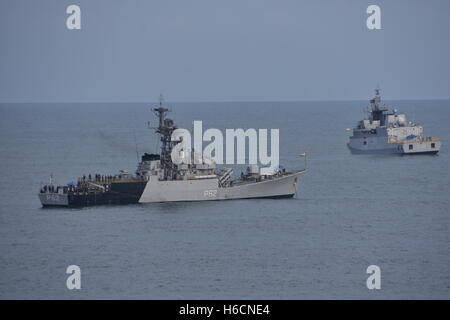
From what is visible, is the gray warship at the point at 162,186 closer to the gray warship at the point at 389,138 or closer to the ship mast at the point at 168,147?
the ship mast at the point at 168,147

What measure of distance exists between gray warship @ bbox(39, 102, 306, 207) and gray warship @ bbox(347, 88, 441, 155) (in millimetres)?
52047

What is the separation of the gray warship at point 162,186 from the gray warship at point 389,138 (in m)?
52.0

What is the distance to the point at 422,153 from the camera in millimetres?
153125

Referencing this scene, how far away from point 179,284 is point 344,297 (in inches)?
402

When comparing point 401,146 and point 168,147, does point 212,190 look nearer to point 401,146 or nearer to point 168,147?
point 168,147

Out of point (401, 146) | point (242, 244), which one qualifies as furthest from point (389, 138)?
point (242, 244)

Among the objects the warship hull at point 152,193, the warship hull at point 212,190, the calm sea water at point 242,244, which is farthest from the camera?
the warship hull at point 212,190

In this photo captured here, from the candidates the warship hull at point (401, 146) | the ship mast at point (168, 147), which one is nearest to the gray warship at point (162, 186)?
the ship mast at point (168, 147)

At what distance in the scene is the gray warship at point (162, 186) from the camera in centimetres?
9856

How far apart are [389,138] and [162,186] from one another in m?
61.1

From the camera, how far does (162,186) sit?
325 feet

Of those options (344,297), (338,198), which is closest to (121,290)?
(344,297)

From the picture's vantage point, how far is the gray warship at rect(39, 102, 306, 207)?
9856 cm

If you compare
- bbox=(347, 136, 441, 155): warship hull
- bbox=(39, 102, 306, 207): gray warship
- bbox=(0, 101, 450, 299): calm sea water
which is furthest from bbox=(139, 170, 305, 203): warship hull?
bbox=(347, 136, 441, 155): warship hull
